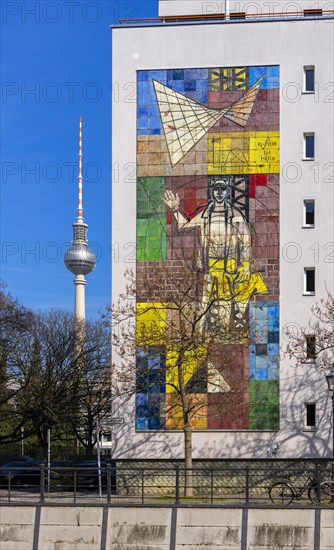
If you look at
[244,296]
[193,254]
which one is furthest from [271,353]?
[193,254]

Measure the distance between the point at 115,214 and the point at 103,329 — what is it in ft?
118

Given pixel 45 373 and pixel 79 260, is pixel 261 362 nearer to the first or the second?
pixel 45 373

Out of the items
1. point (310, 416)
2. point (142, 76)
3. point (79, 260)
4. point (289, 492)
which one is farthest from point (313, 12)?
point (79, 260)

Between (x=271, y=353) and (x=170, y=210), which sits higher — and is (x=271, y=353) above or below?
below

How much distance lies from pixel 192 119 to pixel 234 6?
7756 millimetres

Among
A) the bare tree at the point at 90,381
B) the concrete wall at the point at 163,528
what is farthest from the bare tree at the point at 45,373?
the concrete wall at the point at 163,528

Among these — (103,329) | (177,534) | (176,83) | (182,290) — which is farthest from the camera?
(103,329)

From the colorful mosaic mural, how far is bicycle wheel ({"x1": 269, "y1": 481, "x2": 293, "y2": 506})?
1047cm

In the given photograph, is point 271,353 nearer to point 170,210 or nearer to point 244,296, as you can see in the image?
point 244,296

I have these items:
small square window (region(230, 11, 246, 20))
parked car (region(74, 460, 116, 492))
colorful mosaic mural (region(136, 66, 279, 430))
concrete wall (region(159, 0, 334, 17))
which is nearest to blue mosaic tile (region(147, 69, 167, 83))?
colorful mosaic mural (region(136, 66, 279, 430))

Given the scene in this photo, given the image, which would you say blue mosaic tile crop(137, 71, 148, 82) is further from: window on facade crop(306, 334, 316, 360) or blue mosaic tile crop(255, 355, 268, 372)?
window on facade crop(306, 334, 316, 360)

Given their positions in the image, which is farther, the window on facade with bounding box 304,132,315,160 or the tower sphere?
the tower sphere

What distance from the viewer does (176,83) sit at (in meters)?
43.6

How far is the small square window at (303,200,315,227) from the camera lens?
42719 millimetres
